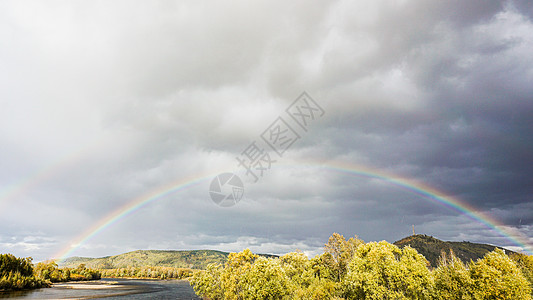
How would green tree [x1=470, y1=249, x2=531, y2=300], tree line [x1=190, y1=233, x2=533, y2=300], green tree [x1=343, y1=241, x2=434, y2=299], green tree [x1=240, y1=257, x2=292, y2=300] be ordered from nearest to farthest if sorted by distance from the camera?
green tree [x1=470, y1=249, x2=531, y2=300] → tree line [x1=190, y1=233, x2=533, y2=300] → green tree [x1=240, y1=257, x2=292, y2=300] → green tree [x1=343, y1=241, x2=434, y2=299]

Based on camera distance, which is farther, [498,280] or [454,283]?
[454,283]

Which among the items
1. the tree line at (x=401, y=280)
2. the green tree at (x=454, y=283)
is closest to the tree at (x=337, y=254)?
the tree line at (x=401, y=280)

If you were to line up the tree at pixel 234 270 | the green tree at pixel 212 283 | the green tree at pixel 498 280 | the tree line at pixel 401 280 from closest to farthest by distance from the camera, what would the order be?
the green tree at pixel 498 280
the tree line at pixel 401 280
the tree at pixel 234 270
the green tree at pixel 212 283

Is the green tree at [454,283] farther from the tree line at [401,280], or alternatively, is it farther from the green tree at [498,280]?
the green tree at [498,280]

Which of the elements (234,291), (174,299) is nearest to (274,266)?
(234,291)

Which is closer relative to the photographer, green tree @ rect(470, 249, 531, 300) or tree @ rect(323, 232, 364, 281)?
green tree @ rect(470, 249, 531, 300)

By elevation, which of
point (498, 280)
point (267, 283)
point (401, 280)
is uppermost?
point (498, 280)

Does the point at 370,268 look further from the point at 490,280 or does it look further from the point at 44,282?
the point at 44,282

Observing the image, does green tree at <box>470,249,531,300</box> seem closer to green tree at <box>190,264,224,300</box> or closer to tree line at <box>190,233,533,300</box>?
tree line at <box>190,233,533,300</box>

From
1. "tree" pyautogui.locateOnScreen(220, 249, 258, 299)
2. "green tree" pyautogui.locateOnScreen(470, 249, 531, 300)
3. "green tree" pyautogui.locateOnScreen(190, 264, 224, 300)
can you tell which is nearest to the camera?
"green tree" pyautogui.locateOnScreen(470, 249, 531, 300)

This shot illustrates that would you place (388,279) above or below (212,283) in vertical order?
above

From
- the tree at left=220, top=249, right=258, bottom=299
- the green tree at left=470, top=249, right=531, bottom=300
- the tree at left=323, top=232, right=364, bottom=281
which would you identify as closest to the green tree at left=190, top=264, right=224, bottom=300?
the tree at left=220, top=249, right=258, bottom=299

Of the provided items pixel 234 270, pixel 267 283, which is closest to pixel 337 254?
pixel 234 270

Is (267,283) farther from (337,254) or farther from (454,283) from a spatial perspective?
(337,254)
